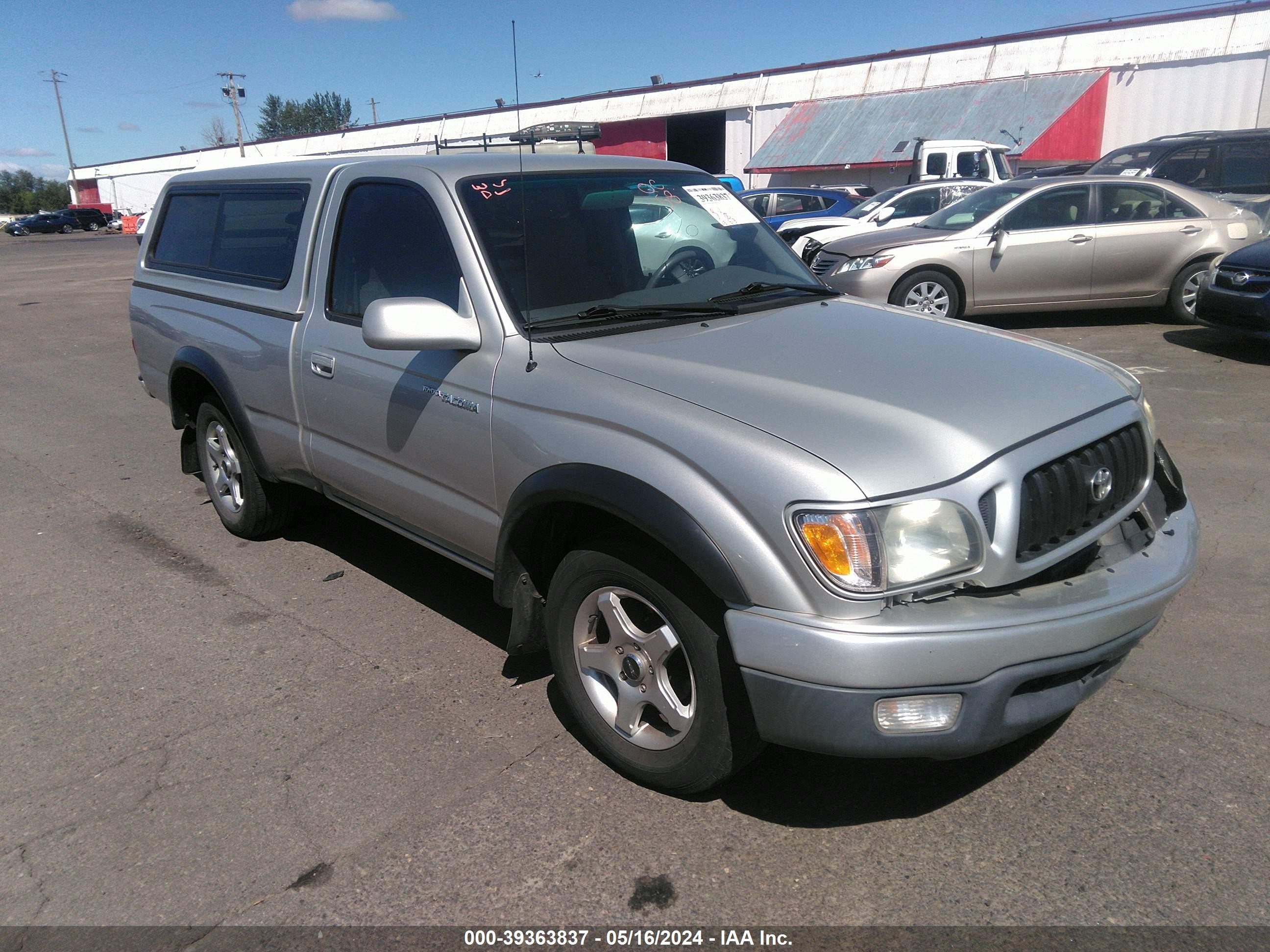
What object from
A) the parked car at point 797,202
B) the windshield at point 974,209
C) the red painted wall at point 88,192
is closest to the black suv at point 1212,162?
the windshield at point 974,209

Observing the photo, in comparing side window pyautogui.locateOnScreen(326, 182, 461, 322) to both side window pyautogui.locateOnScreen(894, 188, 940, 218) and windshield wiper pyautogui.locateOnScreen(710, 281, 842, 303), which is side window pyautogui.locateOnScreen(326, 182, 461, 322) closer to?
windshield wiper pyautogui.locateOnScreen(710, 281, 842, 303)

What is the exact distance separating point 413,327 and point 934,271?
819cm

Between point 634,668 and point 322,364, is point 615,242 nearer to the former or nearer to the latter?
point 322,364

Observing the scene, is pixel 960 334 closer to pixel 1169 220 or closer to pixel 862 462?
pixel 862 462

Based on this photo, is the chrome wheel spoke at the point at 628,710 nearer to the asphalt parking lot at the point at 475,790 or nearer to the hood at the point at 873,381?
the asphalt parking lot at the point at 475,790

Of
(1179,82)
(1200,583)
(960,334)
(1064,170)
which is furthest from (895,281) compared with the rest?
(1179,82)

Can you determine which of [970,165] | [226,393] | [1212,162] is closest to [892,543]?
[226,393]

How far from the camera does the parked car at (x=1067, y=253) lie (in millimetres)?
10047

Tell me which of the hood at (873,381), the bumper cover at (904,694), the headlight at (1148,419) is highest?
the hood at (873,381)

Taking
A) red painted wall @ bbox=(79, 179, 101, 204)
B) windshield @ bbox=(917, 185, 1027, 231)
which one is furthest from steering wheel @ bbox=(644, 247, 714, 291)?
red painted wall @ bbox=(79, 179, 101, 204)

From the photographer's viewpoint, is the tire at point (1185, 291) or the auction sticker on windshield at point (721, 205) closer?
the auction sticker on windshield at point (721, 205)

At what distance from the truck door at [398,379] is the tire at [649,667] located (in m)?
0.51

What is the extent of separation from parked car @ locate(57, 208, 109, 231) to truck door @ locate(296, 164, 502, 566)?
69.3 m

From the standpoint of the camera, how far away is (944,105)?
96.6 feet
